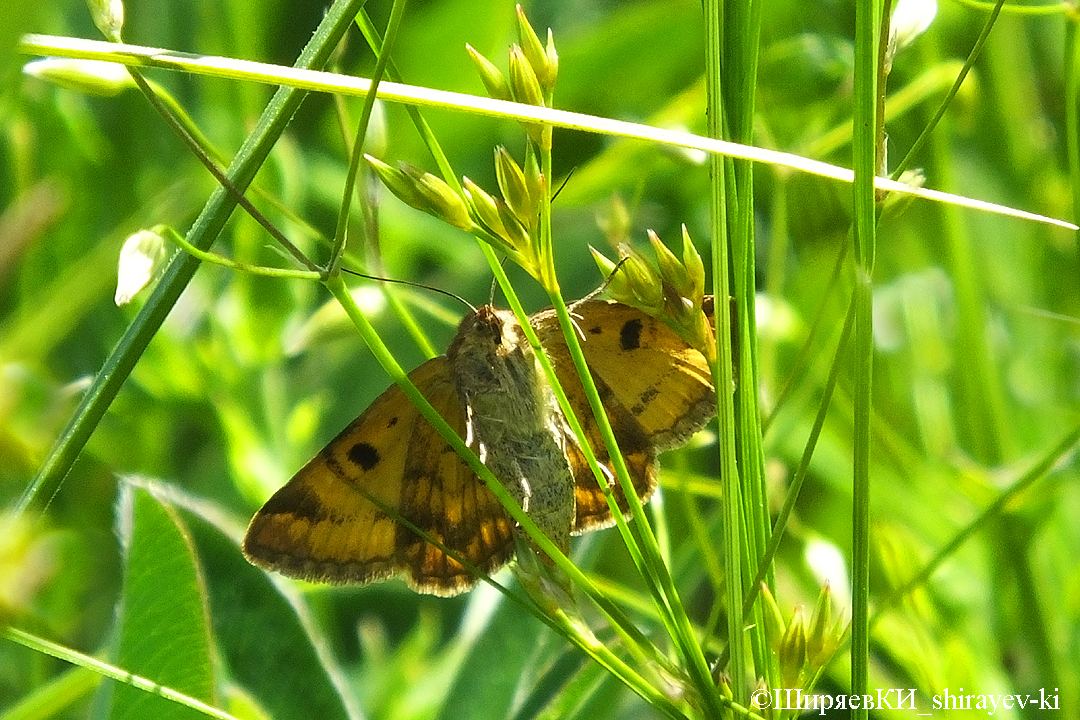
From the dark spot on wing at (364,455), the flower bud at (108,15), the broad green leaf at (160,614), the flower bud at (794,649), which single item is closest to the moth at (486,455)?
the dark spot on wing at (364,455)

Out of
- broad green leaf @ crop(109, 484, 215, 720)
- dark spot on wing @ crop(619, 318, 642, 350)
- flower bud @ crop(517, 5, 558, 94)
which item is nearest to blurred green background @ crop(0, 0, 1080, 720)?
broad green leaf @ crop(109, 484, 215, 720)

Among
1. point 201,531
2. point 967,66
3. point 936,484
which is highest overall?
point 936,484

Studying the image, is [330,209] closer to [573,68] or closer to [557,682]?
[573,68]

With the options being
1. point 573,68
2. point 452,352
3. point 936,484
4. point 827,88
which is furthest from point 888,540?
point 573,68

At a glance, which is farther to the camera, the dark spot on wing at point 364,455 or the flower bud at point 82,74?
the dark spot on wing at point 364,455

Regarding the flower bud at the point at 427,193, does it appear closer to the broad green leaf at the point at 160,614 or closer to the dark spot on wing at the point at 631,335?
the broad green leaf at the point at 160,614

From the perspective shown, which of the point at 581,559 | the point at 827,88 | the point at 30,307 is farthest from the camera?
the point at 827,88
